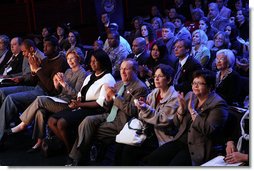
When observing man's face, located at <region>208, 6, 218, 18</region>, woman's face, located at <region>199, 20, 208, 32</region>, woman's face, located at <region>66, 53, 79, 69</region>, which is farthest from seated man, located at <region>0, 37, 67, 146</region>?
man's face, located at <region>208, 6, 218, 18</region>

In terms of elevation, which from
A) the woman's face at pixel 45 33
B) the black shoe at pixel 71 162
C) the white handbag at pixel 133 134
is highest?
the woman's face at pixel 45 33

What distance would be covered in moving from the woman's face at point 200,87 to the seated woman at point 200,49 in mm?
1388

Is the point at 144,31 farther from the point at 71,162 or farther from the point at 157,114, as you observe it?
the point at 157,114

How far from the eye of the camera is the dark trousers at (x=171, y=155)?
314 cm

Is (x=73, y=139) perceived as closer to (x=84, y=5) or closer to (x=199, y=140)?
(x=199, y=140)

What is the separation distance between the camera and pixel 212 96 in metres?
3.12

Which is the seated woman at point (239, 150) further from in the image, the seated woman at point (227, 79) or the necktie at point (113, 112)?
the necktie at point (113, 112)

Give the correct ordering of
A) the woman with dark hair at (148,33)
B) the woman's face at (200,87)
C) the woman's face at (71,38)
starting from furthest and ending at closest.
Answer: the woman with dark hair at (148,33) → the woman's face at (71,38) → the woman's face at (200,87)

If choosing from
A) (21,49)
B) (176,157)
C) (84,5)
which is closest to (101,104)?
(176,157)

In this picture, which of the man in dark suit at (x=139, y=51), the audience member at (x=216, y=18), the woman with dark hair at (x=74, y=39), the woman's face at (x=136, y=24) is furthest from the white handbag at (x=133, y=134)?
the woman's face at (x=136, y=24)

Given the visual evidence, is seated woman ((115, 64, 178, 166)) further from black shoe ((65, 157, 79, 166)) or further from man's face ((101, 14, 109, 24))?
man's face ((101, 14, 109, 24))

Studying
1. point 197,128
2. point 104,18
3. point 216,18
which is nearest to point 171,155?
point 197,128

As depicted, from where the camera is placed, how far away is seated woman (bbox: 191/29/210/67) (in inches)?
180

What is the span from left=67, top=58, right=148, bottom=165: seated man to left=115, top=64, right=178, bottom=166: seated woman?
0.53ft
